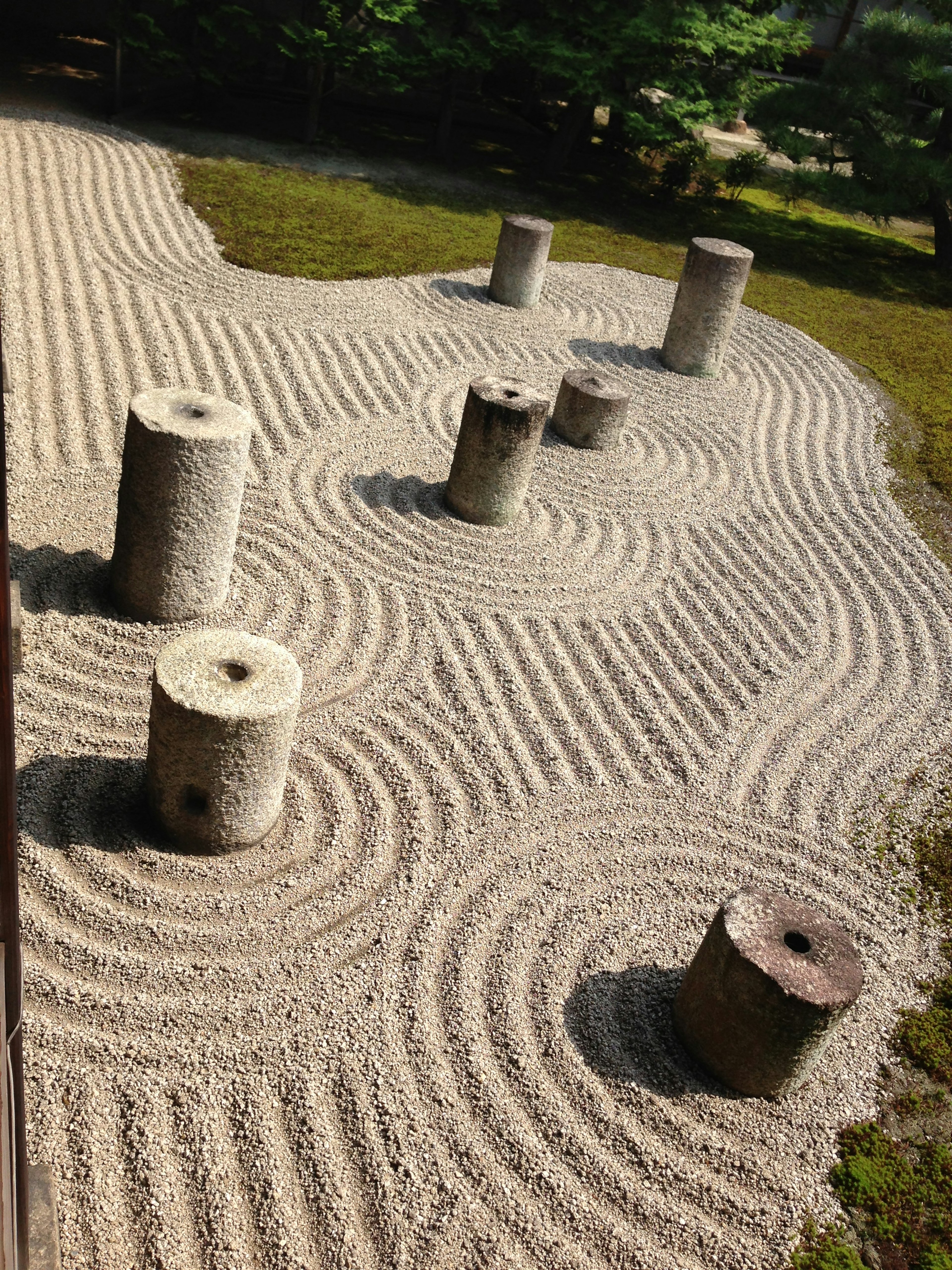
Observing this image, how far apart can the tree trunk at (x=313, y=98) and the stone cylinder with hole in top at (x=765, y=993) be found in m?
15.6

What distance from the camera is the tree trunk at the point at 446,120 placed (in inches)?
739

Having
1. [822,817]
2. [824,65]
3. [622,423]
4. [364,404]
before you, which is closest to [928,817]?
[822,817]

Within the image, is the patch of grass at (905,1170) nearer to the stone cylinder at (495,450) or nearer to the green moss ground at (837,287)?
the green moss ground at (837,287)

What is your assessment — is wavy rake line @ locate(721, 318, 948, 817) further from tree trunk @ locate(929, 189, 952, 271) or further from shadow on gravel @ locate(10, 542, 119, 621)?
tree trunk @ locate(929, 189, 952, 271)

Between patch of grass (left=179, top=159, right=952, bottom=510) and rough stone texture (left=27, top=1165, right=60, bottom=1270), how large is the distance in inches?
430

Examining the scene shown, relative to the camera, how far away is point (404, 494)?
32.4ft

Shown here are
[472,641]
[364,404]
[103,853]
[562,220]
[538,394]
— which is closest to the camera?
[103,853]

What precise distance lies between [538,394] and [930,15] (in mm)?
24187

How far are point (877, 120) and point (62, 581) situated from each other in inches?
669

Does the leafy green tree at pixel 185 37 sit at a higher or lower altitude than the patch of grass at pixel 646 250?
higher

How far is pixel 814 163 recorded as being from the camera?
85.4 ft

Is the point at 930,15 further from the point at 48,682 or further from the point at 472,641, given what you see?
the point at 48,682

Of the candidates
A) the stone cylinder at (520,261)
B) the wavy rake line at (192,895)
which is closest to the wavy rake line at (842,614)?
the wavy rake line at (192,895)

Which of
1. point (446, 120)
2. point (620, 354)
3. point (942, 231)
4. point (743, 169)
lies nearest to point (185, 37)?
point (446, 120)
